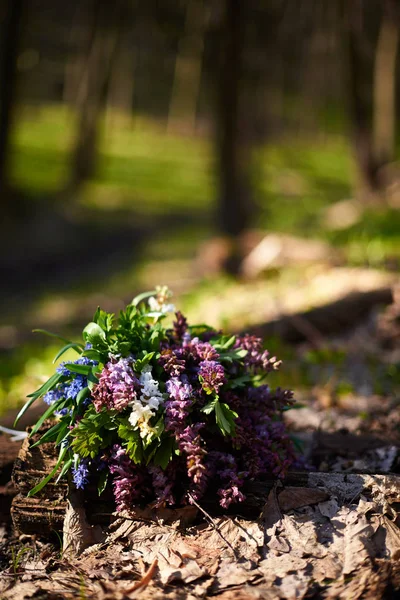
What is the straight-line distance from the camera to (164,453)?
2.97 metres

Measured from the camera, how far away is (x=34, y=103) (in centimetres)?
3962

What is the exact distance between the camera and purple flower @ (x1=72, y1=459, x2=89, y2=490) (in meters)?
2.99

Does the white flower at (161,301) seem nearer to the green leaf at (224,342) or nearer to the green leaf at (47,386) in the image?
the green leaf at (224,342)

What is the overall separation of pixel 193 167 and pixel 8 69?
16128mm

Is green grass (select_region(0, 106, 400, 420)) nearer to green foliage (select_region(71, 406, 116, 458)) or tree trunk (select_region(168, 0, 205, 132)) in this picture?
tree trunk (select_region(168, 0, 205, 132))

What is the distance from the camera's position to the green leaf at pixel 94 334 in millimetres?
3211

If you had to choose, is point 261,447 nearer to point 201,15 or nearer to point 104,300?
point 104,300

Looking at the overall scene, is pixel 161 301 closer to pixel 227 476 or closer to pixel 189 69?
pixel 227 476

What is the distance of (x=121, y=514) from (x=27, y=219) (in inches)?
711

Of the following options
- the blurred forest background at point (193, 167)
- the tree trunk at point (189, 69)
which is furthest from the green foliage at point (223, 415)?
the tree trunk at point (189, 69)

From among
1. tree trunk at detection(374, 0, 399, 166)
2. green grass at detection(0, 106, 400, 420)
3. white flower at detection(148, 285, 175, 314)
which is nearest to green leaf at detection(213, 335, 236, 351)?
white flower at detection(148, 285, 175, 314)

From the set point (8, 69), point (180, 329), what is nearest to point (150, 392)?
point (180, 329)

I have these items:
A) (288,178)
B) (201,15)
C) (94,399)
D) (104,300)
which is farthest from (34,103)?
(94,399)

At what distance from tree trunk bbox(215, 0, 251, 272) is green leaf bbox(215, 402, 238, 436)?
7234mm
